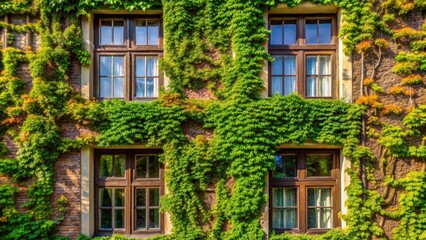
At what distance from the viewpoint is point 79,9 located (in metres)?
6.66

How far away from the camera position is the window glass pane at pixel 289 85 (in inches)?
277

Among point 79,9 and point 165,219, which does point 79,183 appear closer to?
point 165,219

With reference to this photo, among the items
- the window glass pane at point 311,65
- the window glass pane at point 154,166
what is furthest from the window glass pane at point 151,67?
the window glass pane at point 311,65

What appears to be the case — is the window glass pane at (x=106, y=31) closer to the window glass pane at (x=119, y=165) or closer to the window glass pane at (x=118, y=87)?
the window glass pane at (x=118, y=87)

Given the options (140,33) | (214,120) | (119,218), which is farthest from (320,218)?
(140,33)

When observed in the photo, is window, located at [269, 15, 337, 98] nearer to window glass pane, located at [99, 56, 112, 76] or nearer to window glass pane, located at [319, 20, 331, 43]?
window glass pane, located at [319, 20, 331, 43]

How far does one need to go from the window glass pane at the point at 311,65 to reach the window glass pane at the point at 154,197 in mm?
4014

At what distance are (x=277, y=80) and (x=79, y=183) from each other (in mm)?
4547

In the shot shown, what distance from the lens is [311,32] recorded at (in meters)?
7.06

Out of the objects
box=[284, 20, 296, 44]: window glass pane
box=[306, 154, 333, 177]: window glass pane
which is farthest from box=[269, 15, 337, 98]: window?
box=[306, 154, 333, 177]: window glass pane

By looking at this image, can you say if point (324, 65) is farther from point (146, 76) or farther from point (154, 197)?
point (154, 197)

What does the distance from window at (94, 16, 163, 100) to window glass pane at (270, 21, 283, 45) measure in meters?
2.37

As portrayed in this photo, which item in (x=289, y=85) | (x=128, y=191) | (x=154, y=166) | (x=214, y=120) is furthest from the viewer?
(x=289, y=85)

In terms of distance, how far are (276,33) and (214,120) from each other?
2.30 metres
